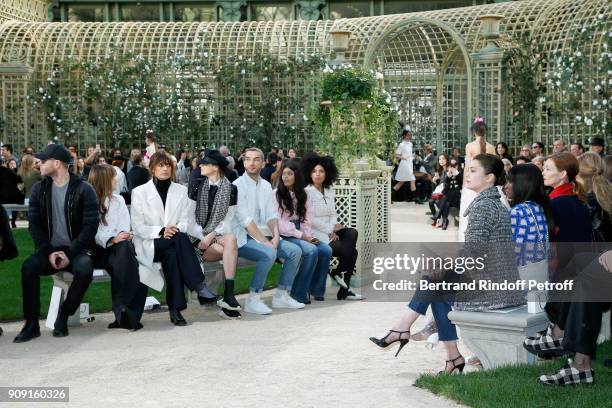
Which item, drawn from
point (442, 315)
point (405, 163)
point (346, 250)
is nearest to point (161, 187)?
point (346, 250)

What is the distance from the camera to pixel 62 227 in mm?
7660

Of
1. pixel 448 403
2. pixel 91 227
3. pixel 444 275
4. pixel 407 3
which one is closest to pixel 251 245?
pixel 91 227

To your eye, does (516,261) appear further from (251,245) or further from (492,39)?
(492,39)

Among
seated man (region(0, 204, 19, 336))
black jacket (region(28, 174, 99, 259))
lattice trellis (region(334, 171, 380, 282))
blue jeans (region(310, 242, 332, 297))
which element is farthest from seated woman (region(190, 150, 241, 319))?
lattice trellis (region(334, 171, 380, 282))

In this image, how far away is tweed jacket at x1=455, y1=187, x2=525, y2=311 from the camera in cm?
584

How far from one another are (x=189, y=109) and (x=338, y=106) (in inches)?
442

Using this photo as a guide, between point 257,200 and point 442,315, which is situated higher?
point 257,200

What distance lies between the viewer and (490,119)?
19625 mm

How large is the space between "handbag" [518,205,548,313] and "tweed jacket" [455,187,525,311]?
0.06 m

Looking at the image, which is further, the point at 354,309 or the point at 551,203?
the point at 354,309

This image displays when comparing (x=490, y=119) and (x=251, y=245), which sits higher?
(x=490, y=119)

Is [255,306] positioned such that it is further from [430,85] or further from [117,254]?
[430,85]

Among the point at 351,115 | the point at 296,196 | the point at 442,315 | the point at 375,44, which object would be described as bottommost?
the point at 442,315

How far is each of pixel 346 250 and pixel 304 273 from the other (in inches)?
26.5
